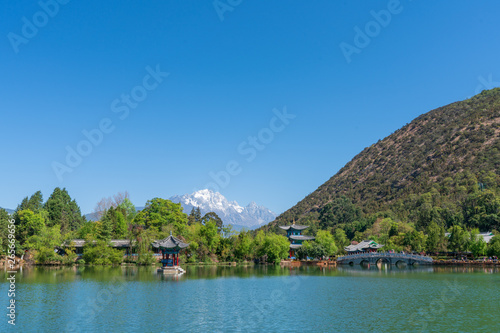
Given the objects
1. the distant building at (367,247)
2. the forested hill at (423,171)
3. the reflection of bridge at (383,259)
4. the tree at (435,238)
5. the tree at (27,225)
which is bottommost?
the reflection of bridge at (383,259)

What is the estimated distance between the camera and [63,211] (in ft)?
255

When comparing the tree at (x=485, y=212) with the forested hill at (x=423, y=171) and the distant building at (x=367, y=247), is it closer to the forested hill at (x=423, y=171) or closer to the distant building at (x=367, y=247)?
the forested hill at (x=423, y=171)

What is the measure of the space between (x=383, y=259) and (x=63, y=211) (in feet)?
198

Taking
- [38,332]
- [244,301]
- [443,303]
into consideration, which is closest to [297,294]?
[244,301]

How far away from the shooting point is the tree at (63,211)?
72562mm

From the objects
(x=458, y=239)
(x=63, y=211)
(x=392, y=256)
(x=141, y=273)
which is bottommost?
(x=392, y=256)

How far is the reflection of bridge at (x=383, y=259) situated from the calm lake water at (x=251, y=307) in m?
29.3

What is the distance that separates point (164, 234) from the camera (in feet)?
Answer: 214

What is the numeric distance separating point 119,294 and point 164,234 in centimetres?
3801

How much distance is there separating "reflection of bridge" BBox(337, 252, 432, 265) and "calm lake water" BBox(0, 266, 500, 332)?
1152 inches

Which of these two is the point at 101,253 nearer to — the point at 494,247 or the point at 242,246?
the point at 242,246

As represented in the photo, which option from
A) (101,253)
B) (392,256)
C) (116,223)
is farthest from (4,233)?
(392,256)

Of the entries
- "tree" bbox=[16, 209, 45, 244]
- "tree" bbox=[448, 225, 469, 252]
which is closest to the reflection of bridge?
"tree" bbox=[448, 225, 469, 252]

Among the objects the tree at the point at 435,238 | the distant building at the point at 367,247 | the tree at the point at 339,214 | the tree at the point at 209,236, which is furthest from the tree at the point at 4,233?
Result: the tree at the point at 339,214
